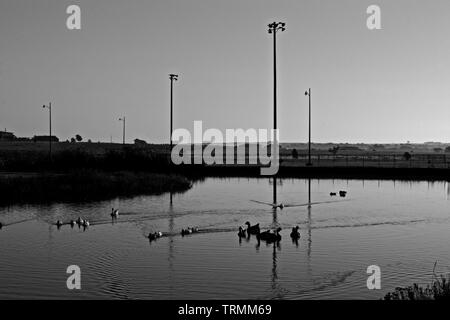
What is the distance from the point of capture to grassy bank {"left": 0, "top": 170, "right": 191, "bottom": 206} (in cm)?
4316

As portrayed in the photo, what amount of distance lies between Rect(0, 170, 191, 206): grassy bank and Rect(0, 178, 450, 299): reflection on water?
447 cm

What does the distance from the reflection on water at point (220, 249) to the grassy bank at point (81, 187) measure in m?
4.47

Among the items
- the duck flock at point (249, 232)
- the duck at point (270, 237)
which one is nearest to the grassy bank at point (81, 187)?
the duck flock at point (249, 232)

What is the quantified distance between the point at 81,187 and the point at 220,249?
90.7 feet

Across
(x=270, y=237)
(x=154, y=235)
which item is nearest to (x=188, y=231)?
(x=154, y=235)

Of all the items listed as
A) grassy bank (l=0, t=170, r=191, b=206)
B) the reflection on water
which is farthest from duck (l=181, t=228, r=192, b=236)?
grassy bank (l=0, t=170, r=191, b=206)

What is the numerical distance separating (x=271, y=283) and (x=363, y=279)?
10.4 feet

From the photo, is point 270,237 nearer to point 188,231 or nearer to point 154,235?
point 188,231

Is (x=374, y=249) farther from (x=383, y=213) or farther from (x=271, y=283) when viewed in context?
(x=383, y=213)

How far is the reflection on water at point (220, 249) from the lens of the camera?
688 inches

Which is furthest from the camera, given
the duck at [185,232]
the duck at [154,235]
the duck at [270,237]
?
the duck at [185,232]

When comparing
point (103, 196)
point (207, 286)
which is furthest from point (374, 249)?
point (103, 196)

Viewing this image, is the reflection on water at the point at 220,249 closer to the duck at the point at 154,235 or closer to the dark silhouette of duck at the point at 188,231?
the dark silhouette of duck at the point at 188,231
